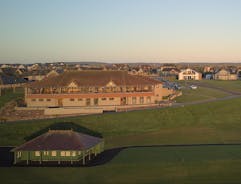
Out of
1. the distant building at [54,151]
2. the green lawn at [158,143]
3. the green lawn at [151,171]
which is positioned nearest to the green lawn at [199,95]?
the green lawn at [158,143]

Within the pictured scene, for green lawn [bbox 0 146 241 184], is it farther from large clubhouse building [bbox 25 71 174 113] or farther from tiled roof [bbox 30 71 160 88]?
tiled roof [bbox 30 71 160 88]

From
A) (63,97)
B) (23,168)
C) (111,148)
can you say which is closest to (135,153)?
(111,148)

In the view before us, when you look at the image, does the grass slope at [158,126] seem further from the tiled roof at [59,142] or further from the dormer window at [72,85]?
the dormer window at [72,85]

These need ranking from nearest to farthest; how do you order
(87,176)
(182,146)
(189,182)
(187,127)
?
1. (189,182)
2. (87,176)
3. (182,146)
4. (187,127)

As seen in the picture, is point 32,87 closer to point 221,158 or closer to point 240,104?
point 240,104

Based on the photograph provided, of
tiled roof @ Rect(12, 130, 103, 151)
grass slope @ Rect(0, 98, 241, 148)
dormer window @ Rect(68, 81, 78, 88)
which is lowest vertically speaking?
grass slope @ Rect(0, 98, 241, 148)

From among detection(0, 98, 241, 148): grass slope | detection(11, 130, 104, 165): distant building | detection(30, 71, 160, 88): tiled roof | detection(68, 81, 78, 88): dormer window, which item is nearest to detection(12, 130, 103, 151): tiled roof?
detection(11, 130, 104, 165): distant building
